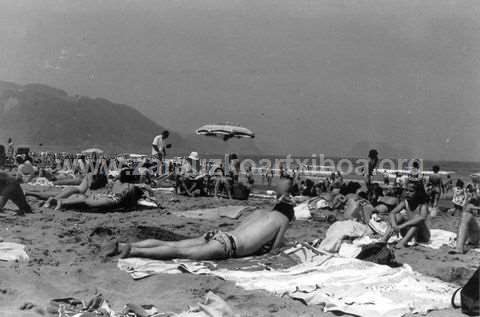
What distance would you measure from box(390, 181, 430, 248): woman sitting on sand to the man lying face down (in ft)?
6.38

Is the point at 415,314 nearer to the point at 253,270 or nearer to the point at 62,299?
the point at 253,270

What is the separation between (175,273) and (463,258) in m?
3.58

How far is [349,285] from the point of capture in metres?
4.02

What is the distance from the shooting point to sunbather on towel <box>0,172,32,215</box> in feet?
22.1

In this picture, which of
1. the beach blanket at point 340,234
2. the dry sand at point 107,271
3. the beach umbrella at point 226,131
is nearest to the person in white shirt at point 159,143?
the beach umbrella at point 226,131

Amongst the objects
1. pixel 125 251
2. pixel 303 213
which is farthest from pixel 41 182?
pixel 125 251

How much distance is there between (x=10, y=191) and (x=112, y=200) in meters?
1.62

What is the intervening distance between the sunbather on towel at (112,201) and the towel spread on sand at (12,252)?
2.88 meters

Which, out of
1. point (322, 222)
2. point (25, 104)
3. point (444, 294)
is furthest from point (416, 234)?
point (25, 104)

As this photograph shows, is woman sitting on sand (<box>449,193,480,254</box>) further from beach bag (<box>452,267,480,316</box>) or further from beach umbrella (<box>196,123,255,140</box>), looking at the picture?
→ beach umbrella (<box>196,123,255,140</box>)

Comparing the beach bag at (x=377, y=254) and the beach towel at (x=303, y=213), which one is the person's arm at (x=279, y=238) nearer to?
the beach bag at (x=377, y=254)

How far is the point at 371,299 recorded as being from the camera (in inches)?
146

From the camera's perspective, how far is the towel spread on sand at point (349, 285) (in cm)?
361

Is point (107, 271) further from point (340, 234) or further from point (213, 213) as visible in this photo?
point (213, 213)
